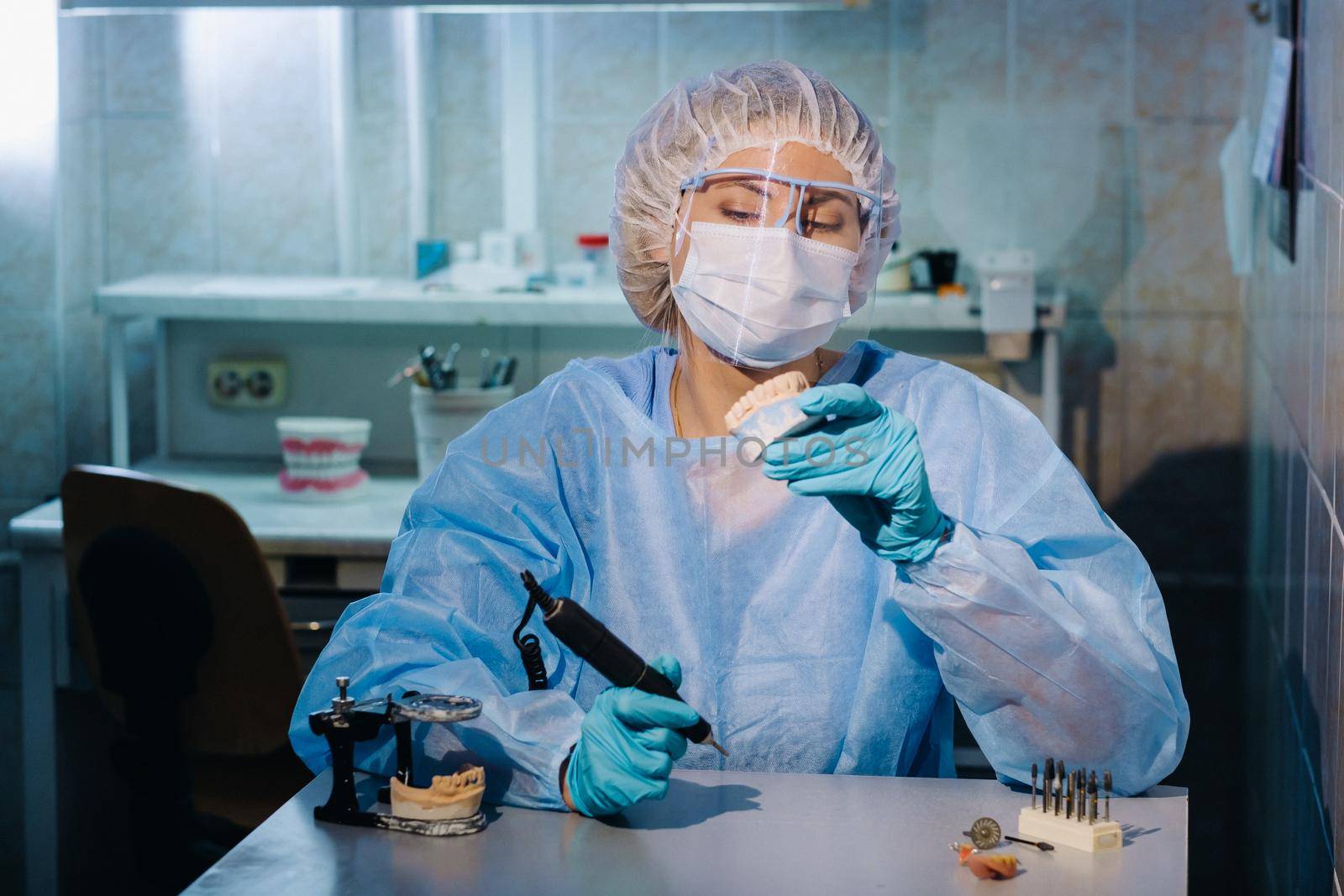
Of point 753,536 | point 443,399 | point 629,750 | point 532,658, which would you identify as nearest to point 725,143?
point 753,536

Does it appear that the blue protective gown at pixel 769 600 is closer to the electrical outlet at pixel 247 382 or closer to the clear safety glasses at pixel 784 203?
the clear safety glasses at pixel 784 203

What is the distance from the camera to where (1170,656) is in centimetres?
133

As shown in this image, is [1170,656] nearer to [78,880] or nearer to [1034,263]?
[1034,263]

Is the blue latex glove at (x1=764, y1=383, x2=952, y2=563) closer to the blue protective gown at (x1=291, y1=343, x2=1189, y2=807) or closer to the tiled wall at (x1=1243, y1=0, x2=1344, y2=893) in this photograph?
the blue protective gown at (x1=291, y1=343, x2=1189, y2=807)

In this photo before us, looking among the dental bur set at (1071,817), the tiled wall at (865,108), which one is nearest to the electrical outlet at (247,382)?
the tiled wall at (865,108)

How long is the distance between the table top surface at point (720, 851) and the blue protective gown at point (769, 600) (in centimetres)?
7

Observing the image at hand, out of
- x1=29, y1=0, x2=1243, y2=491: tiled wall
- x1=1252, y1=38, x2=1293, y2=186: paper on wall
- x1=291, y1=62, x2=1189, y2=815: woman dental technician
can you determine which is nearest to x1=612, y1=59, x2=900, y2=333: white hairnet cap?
x1=291, y1=62, x2=1189, y2=815: woman dental technician

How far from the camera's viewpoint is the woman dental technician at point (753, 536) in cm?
128

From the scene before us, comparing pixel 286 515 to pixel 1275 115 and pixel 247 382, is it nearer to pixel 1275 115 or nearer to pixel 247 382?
pixel 247 382

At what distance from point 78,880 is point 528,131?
65.9 inches

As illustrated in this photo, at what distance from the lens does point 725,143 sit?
1.53m

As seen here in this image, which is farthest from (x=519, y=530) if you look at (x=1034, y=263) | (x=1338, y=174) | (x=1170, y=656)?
(x=1034, y=263)

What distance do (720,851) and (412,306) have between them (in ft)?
6.36

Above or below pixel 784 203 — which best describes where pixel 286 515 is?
below
